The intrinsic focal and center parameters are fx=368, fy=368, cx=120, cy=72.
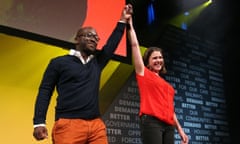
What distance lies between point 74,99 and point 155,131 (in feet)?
1.76

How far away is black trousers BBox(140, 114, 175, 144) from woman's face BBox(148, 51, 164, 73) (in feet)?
1.01

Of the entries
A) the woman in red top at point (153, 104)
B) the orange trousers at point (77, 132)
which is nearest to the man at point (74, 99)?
the orange trousers at point (77, 132)

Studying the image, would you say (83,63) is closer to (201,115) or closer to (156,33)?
(156,33)

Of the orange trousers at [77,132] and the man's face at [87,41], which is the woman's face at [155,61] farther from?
the orange trousers at [77,132]

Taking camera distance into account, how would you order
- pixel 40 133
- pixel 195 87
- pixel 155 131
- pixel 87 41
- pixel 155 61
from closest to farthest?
pixel 40 133 < pixel 87 41 < pixel 155 131 < pixel 155 61 < pixel 195 87

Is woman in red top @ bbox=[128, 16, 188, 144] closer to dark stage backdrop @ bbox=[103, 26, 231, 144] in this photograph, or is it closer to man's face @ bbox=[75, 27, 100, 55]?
man's face @ bbox=[75, 27, 100, 55]

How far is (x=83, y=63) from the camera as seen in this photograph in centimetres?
171

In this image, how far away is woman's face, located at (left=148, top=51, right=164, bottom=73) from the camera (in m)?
2.13

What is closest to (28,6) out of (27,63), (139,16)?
(27,63)

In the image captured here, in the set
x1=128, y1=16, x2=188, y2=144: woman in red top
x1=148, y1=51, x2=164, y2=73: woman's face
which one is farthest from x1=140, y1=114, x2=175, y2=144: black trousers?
x1=148, y1=51, x2=164, y2=73: woman's face

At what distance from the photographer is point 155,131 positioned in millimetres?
1937

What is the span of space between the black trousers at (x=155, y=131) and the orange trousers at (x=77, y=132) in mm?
384

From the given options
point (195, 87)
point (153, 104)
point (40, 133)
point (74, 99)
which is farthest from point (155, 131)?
point (195, 87)

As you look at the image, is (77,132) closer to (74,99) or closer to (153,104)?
(74,99)
